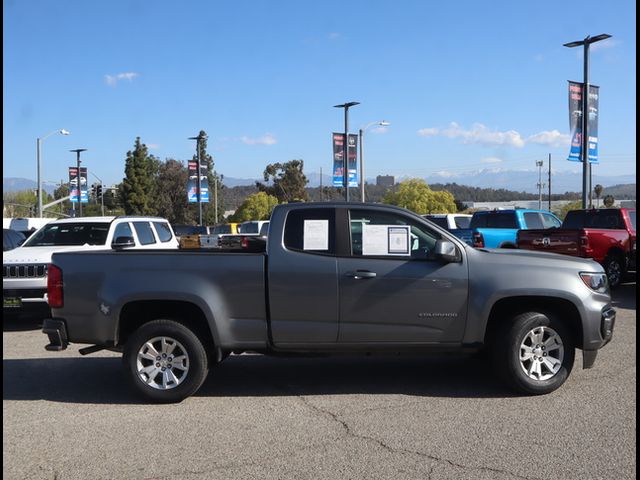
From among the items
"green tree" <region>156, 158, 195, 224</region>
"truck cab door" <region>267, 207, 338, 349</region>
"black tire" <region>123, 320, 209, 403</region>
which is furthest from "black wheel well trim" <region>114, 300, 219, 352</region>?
"green tree" <region>156, 158, 195, 224</region>

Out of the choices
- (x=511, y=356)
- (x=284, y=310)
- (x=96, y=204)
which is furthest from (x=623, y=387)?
(x=96, y=204)

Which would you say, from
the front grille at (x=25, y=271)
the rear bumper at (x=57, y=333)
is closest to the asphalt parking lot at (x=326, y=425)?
the rear bumper at (x=57, y=333)

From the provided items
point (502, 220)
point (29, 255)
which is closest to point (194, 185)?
point (502, 220)

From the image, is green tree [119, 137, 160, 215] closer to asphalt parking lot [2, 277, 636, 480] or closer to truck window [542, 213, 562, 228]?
truck window [542, 213, 562, 228]

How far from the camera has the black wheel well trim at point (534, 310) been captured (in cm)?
698

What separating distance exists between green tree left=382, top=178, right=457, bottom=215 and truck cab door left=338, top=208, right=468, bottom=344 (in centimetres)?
5402

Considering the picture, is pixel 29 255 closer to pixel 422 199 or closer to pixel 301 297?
pixel 301 297

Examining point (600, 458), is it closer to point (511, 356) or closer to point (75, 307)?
point (511, 356)

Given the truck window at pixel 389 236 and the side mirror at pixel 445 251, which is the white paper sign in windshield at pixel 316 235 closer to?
the truck window at pixel 389 236

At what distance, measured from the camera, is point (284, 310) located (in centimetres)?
676

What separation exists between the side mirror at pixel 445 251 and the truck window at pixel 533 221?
14736mm

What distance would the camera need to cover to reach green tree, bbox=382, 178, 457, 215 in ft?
202

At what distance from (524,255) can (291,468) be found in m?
3.45

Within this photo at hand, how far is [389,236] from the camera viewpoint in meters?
6.91
